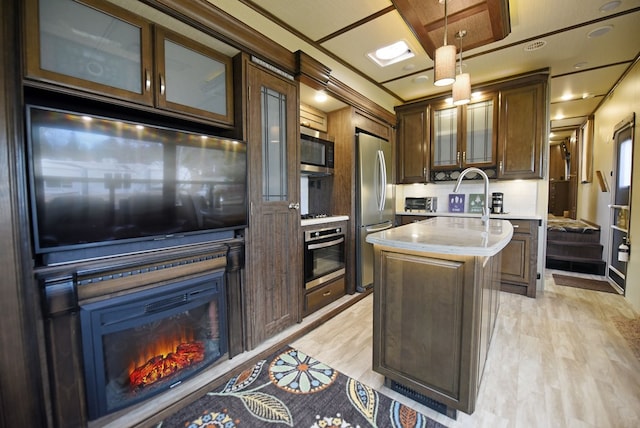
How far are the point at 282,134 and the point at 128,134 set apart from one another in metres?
1.15

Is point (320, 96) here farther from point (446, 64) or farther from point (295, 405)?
point (295, 405)

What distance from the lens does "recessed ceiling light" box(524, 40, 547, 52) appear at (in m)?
2.62

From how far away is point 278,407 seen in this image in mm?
1556

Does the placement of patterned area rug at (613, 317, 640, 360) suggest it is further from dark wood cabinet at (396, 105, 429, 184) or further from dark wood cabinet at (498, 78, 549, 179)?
dark wood cabinet at (396, 105, 429, 184)

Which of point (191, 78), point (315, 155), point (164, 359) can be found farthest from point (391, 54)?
point (164, 359)

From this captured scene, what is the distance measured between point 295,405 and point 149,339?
0.95 meters

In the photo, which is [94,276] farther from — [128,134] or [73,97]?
[73,97]

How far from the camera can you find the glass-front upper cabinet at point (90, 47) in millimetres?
1201

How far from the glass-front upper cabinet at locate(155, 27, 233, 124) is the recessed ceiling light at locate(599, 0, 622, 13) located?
9.70 ft

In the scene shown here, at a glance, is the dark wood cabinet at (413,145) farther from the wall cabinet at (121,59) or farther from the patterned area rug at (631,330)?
the wall cabinet at (121,59)

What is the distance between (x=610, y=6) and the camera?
2072 mm

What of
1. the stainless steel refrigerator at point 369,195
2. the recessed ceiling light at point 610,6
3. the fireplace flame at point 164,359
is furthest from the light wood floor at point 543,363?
the recessed ceiling light at point 610,6

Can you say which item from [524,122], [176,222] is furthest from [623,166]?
[176,222]

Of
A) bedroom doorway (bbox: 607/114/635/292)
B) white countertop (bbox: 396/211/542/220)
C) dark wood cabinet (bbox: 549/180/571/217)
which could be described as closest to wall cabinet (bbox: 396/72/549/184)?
white countertop (bbox: 396/211/542/220)
